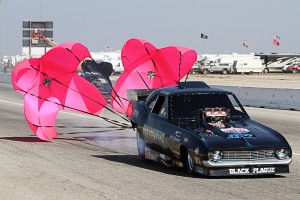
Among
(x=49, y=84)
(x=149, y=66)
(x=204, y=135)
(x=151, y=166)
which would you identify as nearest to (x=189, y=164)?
(x=204, y=135)

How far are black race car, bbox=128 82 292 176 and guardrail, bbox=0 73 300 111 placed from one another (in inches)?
684

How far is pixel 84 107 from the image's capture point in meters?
18.8

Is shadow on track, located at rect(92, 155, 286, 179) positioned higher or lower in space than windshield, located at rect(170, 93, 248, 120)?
lower

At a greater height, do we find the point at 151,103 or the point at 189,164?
the point at 151,103

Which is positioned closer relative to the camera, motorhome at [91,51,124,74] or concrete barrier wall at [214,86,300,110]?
concrete barrier wall at [214,86,300,110]

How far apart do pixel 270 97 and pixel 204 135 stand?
21.7 m

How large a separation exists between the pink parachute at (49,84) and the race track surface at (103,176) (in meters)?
0.56

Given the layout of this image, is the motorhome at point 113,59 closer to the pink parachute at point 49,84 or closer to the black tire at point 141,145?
the pink parachute at point 49,84

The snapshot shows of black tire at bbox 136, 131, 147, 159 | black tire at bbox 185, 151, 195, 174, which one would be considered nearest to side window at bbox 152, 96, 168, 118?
black tire at bbox 136, 131, 147, 159

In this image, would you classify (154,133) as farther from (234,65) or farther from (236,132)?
(234,65)

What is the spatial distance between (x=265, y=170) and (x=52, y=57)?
26.8 feet

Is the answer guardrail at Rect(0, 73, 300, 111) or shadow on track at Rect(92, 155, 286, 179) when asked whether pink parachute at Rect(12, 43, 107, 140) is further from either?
guardrail at Rect(0, 73, 300, 111)

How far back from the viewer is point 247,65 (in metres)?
96.9

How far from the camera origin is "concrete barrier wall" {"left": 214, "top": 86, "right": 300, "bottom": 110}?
101ft
